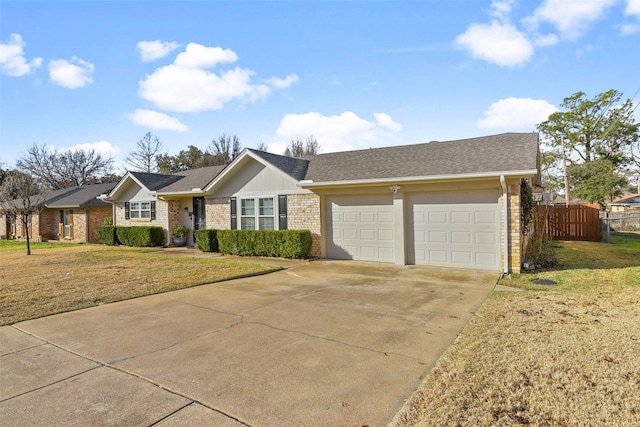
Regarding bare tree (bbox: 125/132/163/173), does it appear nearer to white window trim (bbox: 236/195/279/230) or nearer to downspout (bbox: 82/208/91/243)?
downspout (bbox: 82/208/91/243)

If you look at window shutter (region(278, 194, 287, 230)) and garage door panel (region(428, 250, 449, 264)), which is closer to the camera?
garage door panel (region(428, 250, 449, 264))

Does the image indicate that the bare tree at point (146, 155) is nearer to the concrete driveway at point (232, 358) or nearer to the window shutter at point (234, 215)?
the window shutter at point (234, 215)

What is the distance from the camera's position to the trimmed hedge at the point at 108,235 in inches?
787

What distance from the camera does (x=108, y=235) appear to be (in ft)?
66.1

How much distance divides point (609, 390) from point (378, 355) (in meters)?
2.15

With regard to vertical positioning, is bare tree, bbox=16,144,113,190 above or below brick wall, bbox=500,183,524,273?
above

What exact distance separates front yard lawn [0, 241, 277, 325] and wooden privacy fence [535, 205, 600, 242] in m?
15.8

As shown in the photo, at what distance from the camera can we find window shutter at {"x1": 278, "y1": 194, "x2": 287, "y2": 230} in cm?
1358

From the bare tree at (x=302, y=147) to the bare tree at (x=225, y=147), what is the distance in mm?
5697

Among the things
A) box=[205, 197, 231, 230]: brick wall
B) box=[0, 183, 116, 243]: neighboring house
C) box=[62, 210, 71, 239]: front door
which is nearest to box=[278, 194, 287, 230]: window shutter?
box=[205, 197, 231, 230]: brick wall

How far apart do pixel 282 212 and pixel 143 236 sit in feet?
29.2

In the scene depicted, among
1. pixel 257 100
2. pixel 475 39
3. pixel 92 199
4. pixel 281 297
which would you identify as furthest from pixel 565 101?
pixel 92 199

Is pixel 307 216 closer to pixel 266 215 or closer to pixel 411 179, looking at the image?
pixel 266 215

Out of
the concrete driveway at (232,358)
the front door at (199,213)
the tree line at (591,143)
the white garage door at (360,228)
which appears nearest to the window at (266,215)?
the white garage door at (360,228)
